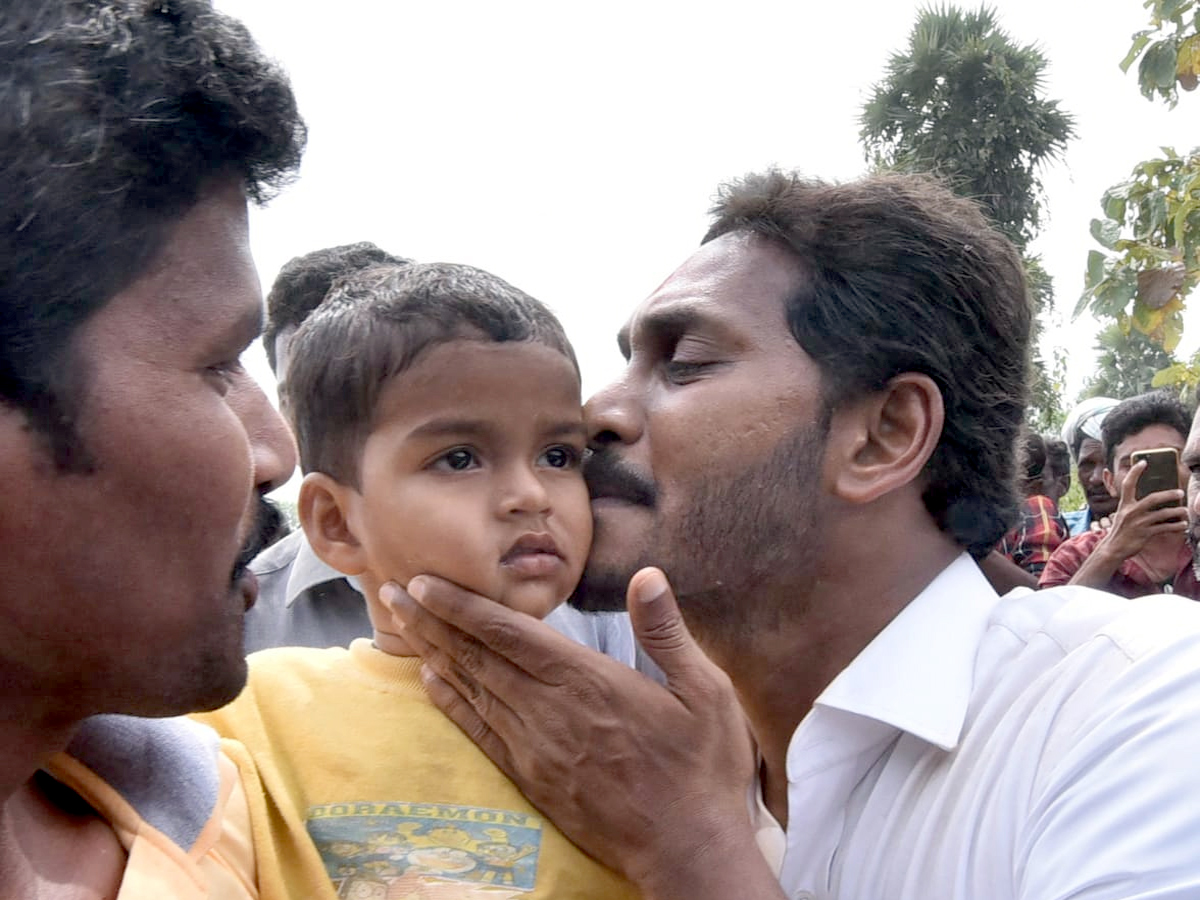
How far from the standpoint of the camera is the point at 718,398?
264cm

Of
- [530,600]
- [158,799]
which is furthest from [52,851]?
[530,600]

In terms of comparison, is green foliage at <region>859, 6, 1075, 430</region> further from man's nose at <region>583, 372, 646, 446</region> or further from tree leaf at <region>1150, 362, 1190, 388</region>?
man's nose at <region>583, 372, 646, 446</region>

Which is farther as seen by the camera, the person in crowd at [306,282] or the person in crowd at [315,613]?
the person in crowd at [306,282]

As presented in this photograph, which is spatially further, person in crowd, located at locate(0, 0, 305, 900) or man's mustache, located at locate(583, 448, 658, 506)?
man's mustache, located at locate(583, 448, 658, 506)

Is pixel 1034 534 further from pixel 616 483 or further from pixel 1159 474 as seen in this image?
pixel 616 483

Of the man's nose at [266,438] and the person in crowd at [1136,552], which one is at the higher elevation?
the man's nose at [266,438]

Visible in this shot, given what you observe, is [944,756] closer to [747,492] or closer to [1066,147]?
[747,492]

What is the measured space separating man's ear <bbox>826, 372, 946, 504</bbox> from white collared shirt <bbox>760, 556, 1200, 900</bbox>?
27cm

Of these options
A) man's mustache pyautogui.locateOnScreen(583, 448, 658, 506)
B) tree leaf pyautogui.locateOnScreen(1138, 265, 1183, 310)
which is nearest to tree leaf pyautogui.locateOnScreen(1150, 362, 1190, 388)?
tree leaf pyautogui.locateOnScreen(1138, 265, 1183, 310)

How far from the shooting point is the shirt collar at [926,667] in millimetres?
2166

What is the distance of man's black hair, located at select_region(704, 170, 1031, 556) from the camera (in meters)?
2.73

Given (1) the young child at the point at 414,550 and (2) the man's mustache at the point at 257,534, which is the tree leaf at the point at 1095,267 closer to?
(1) the young child at the point at 414,550

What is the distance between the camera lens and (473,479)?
2.30 m

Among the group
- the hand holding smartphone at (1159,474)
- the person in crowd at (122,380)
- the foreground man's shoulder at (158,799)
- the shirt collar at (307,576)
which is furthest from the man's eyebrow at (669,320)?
the hand holding smartphone at (1159,474)
